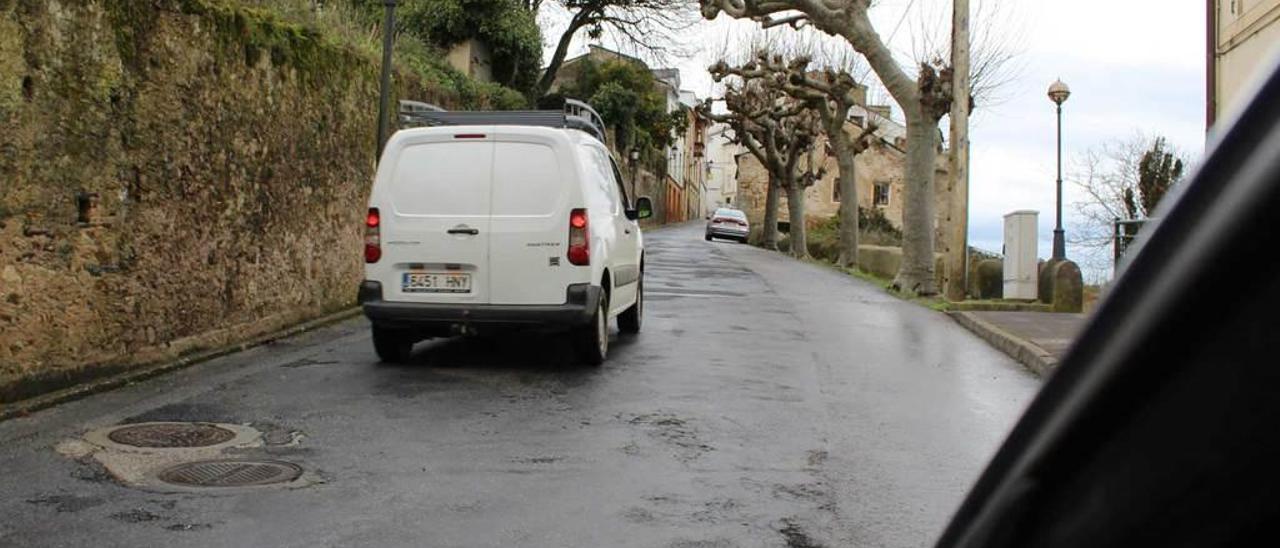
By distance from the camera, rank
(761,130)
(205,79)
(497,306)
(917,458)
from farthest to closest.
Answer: (761,130) < (205,79) < (497,306) < (917,458)

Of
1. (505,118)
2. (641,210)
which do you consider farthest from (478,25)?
(641,210)

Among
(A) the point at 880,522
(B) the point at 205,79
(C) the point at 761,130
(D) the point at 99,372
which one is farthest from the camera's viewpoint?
(C) the point at 761,130

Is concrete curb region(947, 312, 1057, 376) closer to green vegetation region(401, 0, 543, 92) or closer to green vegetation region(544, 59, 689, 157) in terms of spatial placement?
green vegetation region(401, 0, 543, 92)

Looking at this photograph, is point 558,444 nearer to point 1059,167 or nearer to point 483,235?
point 483,235

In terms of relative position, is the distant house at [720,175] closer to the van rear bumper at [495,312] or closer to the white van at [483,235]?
the white van at [483,235]

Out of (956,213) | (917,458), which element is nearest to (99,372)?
(917,458)

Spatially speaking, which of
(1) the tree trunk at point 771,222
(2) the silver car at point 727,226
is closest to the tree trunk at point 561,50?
(1) the tree trunk at point 771,222

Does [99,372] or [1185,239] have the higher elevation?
[1185,239]

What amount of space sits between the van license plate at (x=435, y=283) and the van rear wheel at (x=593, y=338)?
979mm

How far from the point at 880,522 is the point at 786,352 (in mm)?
5657

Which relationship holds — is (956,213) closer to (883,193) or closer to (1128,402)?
(1128,402)

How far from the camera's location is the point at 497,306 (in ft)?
28.0

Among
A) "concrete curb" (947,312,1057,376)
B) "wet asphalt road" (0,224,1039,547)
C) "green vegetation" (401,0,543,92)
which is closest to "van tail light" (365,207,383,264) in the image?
"wet asphalt road" (0,224,1039,547)

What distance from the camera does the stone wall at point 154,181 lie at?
7.06 meters
